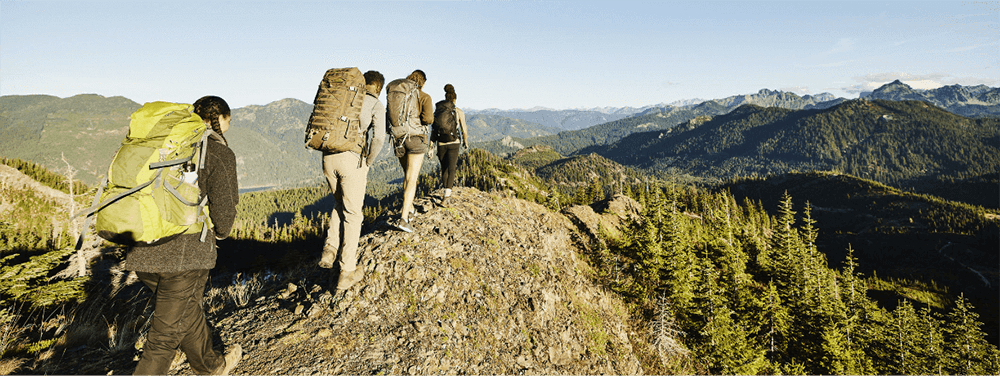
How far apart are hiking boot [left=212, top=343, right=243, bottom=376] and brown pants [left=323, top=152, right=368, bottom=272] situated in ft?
6.52

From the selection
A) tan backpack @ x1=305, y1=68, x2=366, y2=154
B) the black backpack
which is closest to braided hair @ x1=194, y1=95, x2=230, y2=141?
tan backpack @ x1=305, y1=68, x2=366, y2=154

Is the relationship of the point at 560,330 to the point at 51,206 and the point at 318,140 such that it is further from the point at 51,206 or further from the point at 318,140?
the point at 51,206

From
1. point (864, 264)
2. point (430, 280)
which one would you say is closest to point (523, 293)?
point (430, 280)

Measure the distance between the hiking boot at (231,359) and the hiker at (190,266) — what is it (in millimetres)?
390

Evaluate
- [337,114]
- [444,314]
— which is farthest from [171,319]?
[444,314]

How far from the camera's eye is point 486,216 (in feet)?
40.4

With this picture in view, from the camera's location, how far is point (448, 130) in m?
10.3

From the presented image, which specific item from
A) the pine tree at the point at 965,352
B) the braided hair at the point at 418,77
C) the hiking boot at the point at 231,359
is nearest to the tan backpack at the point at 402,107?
the braided hair at the point at 418,77

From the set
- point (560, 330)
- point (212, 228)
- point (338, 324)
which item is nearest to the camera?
point (212, 228)

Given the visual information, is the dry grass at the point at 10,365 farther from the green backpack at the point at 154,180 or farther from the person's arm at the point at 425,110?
the person's arm at the point at 425,110

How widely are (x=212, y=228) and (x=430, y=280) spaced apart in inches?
174

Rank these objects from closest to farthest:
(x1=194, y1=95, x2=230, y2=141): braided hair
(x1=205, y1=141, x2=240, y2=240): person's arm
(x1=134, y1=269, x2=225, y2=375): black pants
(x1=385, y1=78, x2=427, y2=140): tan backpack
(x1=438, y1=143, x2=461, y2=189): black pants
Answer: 1. (x1=134, y1=269, x2=225, y2=375): black pants
2. (x1=205, y1=141, x2=240, y2=240): person's arm
3. (x1=194, y1=95, x2=230, y2=141): braided hair
4. (x1=385, y1=78, x2=427, y2=140): tan backpack
5. (x1=438, y1=143, x2=461, y2=189): black pants

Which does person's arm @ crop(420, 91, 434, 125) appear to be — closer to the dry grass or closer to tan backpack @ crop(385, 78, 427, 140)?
tan backpack @ crop(385, 78, 427, 140)

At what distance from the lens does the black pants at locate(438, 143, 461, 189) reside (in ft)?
35.0
